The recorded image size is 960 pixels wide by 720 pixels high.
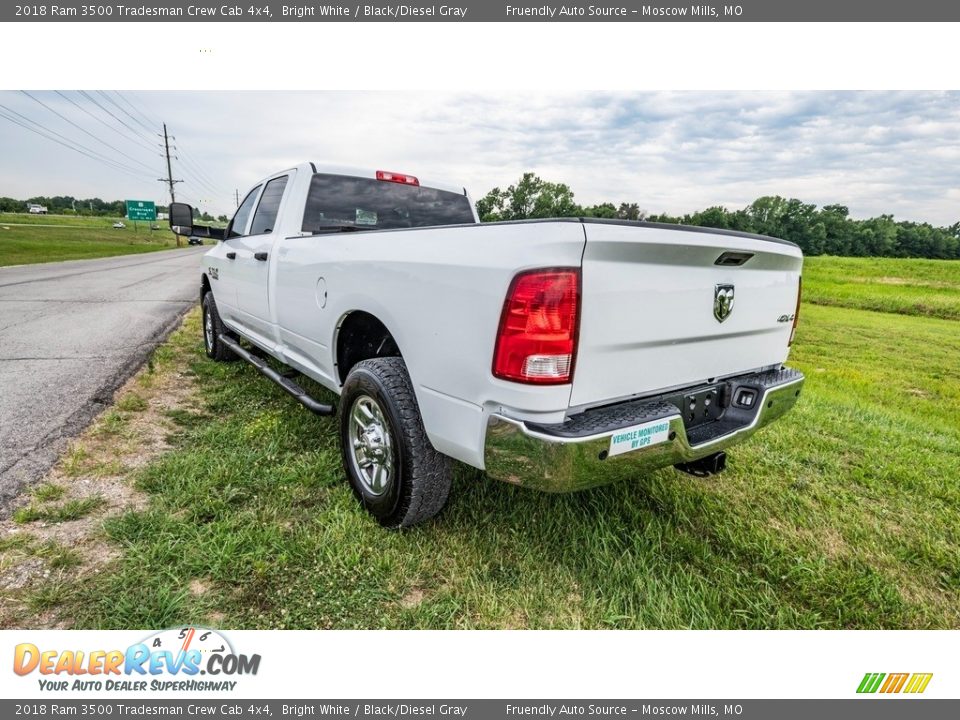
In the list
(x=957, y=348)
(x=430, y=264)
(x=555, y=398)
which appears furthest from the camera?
(x=957, y=348)

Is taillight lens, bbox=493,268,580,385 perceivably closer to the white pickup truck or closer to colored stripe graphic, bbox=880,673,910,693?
the white pickup truck

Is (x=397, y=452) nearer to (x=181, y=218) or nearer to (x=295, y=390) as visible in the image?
(x=295, y=390)

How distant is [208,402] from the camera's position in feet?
14.4

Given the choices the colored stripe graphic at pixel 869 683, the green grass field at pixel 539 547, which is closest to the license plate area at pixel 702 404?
the green grass field at pixel 539 547

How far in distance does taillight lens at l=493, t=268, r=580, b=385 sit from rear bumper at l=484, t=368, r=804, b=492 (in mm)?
198

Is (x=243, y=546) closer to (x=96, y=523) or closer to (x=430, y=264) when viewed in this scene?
(x=96, y=523)

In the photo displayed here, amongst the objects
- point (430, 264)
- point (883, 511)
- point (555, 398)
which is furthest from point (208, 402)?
point (883, 511)

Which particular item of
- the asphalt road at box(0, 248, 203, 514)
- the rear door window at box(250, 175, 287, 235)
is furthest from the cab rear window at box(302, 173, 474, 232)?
the asphalt road at box(0, 248, 203, 514)

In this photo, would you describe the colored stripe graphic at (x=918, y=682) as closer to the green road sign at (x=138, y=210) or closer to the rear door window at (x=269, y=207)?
the rear door window at (x=269, y=207)

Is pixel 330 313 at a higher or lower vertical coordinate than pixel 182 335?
higher

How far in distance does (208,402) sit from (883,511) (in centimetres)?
492

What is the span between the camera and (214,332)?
5.70 metres

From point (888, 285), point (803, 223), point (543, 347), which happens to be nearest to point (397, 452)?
point (543, 347)

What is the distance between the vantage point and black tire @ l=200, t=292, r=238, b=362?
18.2ft
